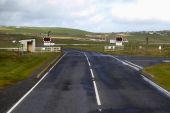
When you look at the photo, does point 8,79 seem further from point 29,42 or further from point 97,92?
point 29,42

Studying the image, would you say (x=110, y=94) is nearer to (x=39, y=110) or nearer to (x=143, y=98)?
(x=143, y=98)

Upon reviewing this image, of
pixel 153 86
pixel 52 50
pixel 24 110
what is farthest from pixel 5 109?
pixel 52 50

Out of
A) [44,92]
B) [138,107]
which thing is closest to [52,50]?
[44,92]

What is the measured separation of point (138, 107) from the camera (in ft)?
65.7

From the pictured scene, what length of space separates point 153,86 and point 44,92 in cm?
748

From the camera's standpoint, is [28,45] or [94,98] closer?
[94,98]

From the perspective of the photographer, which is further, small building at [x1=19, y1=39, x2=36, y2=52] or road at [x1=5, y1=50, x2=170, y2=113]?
small building at [x1=19, y1=39, x2=36, y2=52]

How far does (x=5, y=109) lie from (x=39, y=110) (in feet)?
4.57

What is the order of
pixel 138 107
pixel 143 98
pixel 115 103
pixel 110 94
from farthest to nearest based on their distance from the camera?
pixel 110 94 < pixel 143 98 < pixel 115 103 < pixel 138 107

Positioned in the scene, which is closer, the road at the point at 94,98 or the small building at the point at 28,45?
the road at the point at 94,98

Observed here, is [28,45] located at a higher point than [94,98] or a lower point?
higher

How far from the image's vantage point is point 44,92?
1024 inches

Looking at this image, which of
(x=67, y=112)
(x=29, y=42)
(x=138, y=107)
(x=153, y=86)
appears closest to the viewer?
(x=67, y=112)

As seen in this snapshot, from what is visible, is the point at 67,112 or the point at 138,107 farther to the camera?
the point at 138,107
